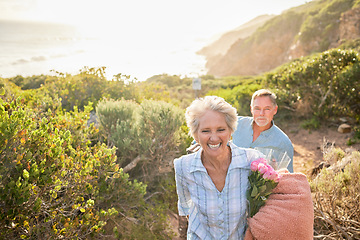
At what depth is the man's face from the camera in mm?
3637

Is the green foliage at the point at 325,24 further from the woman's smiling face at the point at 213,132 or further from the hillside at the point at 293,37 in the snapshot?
the woman's smiling face at the point at 213,132

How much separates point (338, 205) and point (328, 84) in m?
6.82

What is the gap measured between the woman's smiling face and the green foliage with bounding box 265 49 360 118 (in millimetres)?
8679

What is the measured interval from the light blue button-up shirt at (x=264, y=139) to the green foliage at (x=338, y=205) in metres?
1.03

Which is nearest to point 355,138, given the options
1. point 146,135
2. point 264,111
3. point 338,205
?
point 338,205

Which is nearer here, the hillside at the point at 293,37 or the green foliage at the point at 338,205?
the green foliage at the point at 338,205

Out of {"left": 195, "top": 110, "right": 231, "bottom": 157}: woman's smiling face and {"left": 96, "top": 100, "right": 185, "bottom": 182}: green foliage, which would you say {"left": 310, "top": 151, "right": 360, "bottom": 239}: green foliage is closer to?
{"left": 195, "top": 110, "right": 231, "bottom": 157}: woman's smiling face

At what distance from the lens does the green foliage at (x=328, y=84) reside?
9086mm

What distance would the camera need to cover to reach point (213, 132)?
220 cm

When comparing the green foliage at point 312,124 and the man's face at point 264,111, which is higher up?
the man's face at point 264,111

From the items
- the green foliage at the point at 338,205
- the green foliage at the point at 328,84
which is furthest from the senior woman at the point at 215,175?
the green foliage at the point at 328,84

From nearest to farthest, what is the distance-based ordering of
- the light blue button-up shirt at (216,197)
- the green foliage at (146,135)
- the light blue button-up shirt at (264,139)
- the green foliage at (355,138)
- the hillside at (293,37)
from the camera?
1. the light blue button-up shirt at (216,197)
2. the light blue button-up shirt at (264,139)
3. the green foliage at (146,135)
4. the green foliage at (355,138)
5. the hillside at (293,37)

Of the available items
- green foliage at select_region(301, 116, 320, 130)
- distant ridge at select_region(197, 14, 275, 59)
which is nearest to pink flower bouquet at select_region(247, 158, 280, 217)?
green foliage at select_region(301, 116, 320, 130)

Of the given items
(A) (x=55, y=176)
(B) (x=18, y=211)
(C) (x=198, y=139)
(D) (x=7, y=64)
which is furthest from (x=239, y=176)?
(D) (x=7, y=64)
